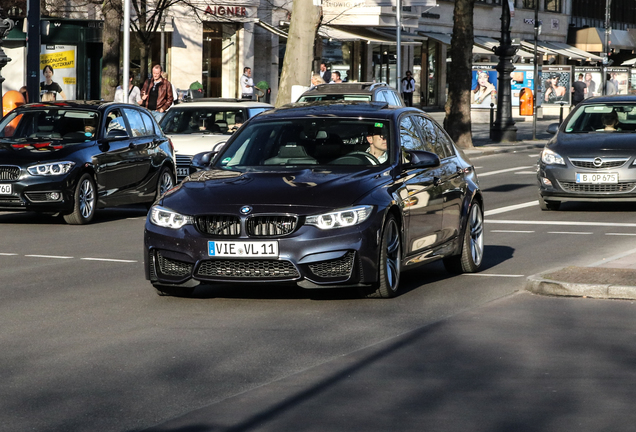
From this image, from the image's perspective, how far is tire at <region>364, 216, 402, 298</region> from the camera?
31.7 ft

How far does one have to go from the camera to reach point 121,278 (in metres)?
11.3

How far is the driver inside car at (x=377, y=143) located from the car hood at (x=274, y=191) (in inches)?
12.6

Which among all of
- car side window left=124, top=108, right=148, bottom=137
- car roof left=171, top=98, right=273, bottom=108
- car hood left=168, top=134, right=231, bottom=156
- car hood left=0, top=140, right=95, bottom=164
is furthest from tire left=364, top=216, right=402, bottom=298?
car roof left=171, top=98, right=273, bottom=108

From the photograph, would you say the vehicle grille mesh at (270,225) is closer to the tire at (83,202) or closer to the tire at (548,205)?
the tire at (83,202)

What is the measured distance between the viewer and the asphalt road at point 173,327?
6473mm

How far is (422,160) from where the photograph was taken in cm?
1033

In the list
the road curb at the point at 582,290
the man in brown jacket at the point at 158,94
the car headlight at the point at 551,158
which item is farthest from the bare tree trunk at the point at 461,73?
the road curb at the point at 582,290

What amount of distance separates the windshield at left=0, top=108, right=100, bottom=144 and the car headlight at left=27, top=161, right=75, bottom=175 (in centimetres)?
84

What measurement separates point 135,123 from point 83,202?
6.81ft

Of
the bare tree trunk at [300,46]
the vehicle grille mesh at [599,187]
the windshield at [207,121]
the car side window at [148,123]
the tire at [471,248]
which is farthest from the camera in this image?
the bare tree trunk at [300,46]

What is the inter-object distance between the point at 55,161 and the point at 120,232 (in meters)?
1.48

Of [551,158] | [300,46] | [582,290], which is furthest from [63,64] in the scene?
[582,290]

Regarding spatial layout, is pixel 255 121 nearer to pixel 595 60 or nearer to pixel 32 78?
pixel 32 78

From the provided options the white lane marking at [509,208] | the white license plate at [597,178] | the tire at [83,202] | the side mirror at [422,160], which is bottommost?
the white lane marking at [509,208]
